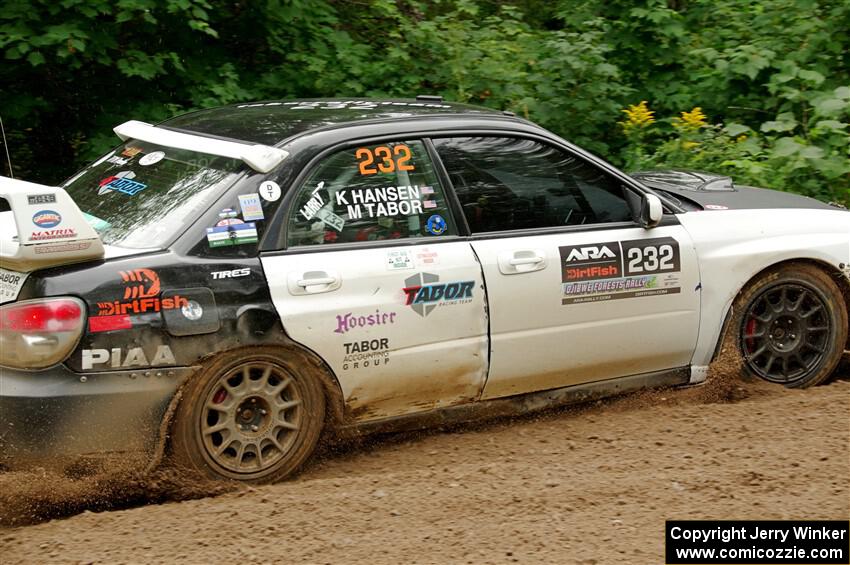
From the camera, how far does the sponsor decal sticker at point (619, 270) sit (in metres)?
5.16

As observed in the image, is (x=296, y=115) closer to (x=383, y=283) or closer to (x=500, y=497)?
(x=383, y=283)

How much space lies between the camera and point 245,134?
4.92m

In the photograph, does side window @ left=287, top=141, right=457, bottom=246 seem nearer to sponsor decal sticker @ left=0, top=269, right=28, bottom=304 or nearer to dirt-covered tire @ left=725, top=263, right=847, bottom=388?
sponsor decal sticker @ left=0, top=269, right=28, bottom=304

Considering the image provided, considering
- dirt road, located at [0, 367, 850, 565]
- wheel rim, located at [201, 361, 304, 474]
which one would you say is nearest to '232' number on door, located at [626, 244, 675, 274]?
dirt road, located at [0, 367, 850, 565]

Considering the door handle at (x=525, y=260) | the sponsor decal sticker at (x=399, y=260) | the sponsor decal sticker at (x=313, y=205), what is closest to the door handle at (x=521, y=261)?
the door handle at (x=525, y=260)

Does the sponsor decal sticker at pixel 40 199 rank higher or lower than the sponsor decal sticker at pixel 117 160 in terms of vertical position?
lower

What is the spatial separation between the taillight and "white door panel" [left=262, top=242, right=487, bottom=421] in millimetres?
859

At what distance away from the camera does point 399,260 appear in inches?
189

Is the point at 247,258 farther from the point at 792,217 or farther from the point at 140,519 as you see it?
the point at 792,217

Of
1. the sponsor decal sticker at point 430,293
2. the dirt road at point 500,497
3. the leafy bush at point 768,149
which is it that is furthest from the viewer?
the leafy bush at point 768,149

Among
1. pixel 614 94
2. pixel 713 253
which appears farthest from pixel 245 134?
pixel 614 94

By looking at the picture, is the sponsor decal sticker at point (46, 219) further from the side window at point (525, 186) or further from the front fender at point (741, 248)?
the front fender at point (741, 248)

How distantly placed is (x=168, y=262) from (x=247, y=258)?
0.33m

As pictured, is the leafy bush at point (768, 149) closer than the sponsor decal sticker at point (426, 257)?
No
